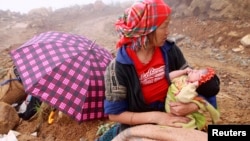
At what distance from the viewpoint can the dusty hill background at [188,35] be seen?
407cm

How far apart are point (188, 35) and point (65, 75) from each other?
6022 millimetres

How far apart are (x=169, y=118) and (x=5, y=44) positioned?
346 inches

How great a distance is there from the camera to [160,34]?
7.30ft

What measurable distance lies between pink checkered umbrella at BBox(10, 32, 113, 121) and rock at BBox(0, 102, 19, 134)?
24.8 inches

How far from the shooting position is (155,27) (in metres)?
2.20

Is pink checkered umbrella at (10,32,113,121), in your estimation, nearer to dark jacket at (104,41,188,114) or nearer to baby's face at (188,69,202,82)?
dark jacket at (104,41,188,114)

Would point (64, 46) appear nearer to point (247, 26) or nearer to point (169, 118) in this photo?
point (169, 118)

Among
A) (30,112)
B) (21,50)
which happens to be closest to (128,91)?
(21,50)

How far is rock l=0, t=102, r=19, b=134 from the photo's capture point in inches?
161

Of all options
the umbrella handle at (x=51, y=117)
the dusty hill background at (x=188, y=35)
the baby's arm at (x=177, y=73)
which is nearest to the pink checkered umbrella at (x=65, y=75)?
the dusty hill background at (x=188, y=35)

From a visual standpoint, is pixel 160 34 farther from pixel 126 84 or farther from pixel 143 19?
pixel 126 84

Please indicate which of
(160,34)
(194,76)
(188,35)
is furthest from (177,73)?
(188,35)

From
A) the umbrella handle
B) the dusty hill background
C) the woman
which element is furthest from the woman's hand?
the umbrella handle

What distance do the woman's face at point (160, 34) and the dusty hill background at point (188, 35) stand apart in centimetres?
176
